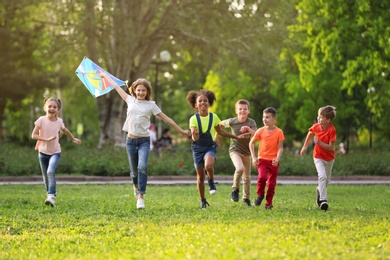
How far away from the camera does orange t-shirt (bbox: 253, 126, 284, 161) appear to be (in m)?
13.9

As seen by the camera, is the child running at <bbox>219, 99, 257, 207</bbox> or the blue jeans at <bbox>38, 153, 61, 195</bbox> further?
the blue jeans at <bbox>38, 153, 61, 195</bbox>

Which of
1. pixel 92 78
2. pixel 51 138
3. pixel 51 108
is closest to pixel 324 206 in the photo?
pixel 92 78

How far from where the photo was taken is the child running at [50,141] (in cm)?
1500

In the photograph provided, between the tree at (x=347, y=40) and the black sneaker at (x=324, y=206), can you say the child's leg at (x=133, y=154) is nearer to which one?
the black sneaker at (x=324, y=206)

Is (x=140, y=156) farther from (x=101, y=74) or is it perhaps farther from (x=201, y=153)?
(x=101, y=74)

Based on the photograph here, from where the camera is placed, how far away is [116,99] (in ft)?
141

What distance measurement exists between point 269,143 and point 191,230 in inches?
158

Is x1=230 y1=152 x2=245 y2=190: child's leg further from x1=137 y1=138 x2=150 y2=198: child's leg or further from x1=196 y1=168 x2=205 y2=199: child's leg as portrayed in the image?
x1=137 y1=138 x2=150 y2=198: child's leg

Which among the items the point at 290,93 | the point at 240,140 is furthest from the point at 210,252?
the point at 290,93

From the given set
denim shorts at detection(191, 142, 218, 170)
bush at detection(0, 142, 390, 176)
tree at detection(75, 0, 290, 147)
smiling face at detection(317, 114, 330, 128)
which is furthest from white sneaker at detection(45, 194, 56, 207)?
tree at detection(75, 0, 290, 147)

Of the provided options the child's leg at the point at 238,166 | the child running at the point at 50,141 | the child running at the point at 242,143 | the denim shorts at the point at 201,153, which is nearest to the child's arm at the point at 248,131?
the child running at the point at 242,143

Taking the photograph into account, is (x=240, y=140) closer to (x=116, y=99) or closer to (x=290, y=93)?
(x=116, y=99)

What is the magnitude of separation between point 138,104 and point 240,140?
7.15 ft

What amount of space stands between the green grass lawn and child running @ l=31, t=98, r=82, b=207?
39cm
